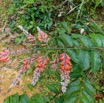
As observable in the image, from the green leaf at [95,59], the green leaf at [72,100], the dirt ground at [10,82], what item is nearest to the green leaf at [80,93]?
the green leaf at [72,100]

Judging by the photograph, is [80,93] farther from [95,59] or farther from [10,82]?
[10,82]

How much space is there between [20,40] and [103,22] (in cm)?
116

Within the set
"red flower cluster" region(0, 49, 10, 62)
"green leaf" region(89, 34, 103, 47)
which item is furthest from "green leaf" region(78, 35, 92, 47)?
"red flower cluster" region(0, 49, 10, 62)

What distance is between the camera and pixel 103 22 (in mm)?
3559

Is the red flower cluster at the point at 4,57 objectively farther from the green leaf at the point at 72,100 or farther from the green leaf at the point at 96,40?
the green leaf at the point at 72,100

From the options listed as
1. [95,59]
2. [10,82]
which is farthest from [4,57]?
[10,82]

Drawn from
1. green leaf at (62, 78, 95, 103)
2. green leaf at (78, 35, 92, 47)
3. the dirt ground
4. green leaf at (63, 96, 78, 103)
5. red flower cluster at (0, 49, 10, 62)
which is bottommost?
the dirt ground

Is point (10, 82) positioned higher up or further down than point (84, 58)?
further down

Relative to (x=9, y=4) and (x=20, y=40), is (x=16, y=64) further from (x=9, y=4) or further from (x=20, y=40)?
(x=9, y=4)

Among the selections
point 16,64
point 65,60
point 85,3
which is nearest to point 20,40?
point 16,64

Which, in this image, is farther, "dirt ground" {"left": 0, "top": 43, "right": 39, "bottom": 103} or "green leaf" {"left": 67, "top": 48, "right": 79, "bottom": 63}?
"dirt ground" {"left": 0, "top": 43, "right": 39, "bottom": 103}

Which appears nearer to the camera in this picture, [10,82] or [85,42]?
[85,42]

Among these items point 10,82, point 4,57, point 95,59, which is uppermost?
point 4,57

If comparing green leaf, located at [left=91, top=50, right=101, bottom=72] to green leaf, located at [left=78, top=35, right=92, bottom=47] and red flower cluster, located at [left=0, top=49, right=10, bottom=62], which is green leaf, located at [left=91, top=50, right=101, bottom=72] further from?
red flower cluster, located at [left=0, top=49, right=10, bottom=62]
